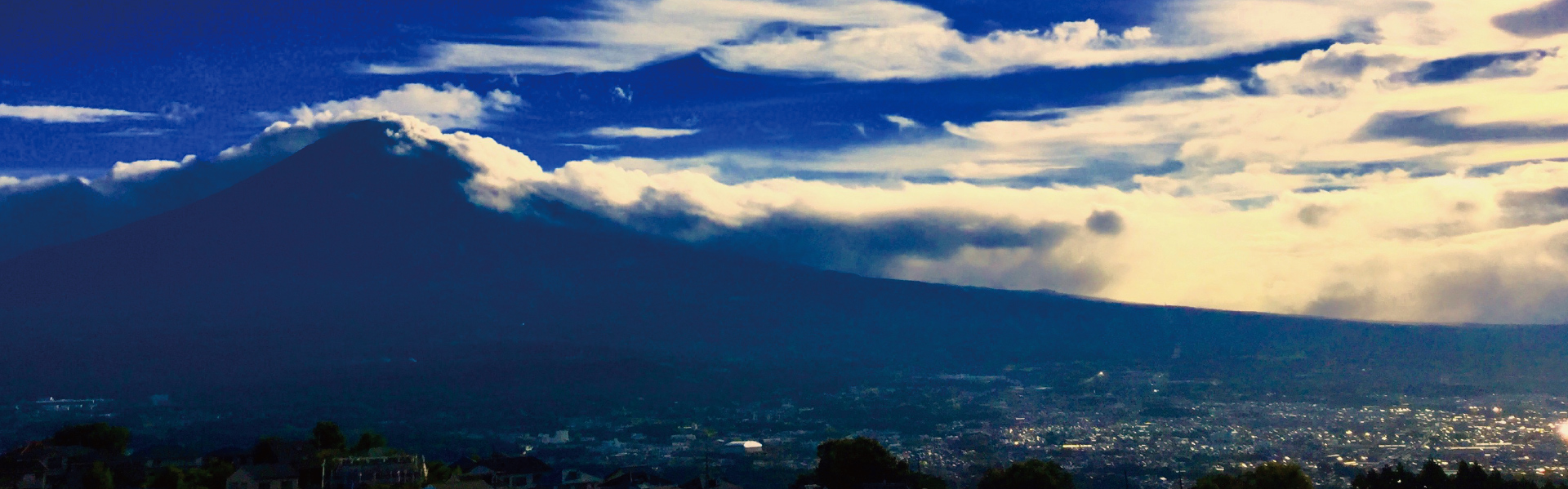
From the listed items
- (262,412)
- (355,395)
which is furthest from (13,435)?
(355,395)

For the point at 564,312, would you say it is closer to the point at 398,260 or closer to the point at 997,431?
the point at 398,260

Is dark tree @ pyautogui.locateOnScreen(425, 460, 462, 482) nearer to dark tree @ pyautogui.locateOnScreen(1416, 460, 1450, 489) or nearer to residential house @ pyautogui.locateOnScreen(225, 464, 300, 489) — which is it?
residential house @ pyautogui.locateOnScreen(225, 464, 300, 489)

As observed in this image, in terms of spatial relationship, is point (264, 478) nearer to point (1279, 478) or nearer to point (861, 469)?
point (861, 469)

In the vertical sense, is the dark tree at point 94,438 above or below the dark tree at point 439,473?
above

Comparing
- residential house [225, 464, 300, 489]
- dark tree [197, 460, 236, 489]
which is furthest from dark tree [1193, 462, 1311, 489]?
dark tree [197, 460, 236, 489]

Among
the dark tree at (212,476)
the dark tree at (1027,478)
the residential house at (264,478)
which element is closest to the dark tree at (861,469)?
the dark tree at (1027,478)

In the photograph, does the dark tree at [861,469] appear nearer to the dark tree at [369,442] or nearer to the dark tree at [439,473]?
the dark tree at [439,473]

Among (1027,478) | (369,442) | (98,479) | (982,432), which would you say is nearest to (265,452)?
(369,442)
